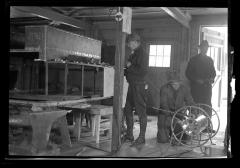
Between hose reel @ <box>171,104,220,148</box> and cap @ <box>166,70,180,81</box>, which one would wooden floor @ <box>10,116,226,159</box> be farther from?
cap @ <box>166,70,180,81</box>

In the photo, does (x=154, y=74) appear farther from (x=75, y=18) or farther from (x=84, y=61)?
(x=75, y=18)

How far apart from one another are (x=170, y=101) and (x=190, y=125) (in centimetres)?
56

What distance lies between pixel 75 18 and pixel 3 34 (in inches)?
144

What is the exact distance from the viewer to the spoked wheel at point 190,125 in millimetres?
5176

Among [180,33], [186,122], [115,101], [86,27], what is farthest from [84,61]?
[186,122]

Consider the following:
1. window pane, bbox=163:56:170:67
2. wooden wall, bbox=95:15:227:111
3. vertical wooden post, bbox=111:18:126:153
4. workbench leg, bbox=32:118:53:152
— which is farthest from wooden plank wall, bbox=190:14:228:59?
workbench leg, bbox=32:118:53:152

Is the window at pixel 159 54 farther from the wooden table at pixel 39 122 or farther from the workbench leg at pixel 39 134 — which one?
the workbench leg at pixel 39 134

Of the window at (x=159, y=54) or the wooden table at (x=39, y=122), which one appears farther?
the window at (x=159, y=54)

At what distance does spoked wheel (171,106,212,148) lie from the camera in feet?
17.0

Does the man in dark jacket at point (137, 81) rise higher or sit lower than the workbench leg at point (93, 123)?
higher

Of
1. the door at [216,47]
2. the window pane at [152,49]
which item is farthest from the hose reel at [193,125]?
the window pane at [152,49]

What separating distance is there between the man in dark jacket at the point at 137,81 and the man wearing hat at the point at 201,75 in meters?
0.81

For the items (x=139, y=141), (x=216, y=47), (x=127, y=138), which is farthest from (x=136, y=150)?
(x=216, y=47)

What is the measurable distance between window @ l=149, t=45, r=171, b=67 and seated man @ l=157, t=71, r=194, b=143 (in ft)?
0.90
